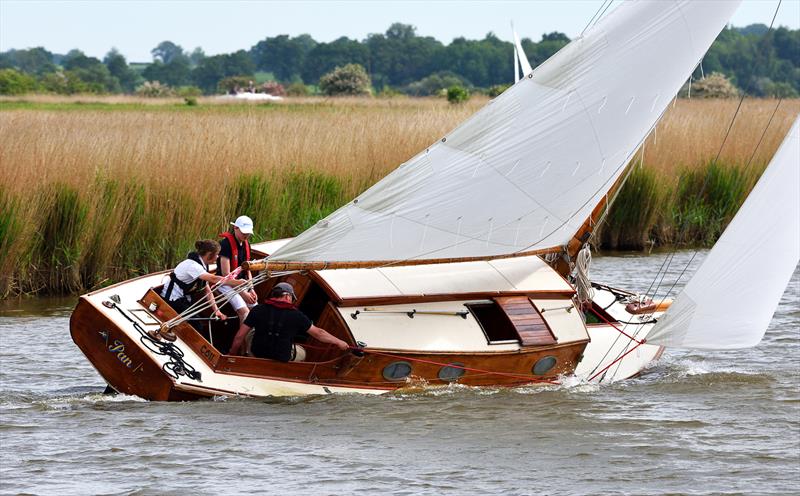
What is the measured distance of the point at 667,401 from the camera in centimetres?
1273

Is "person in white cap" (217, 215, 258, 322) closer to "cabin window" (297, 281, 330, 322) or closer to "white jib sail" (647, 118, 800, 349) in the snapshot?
"cabin window" (297, 281, 330, 322)

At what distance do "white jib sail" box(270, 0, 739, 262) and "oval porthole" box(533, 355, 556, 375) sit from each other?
A: 1.10 m

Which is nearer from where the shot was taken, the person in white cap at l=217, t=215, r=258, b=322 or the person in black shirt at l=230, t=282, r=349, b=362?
the person in black shirt at l=230, t=282, r=349, b=362

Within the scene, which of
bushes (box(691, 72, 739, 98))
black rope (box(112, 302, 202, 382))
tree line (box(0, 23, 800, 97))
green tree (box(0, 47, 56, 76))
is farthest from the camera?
green tree (box(0, 47, 56, 76))

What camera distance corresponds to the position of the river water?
9.90 meters

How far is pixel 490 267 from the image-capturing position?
13547 millimetres

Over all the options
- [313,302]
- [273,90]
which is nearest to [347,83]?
[273,90]

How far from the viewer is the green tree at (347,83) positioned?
67.6m

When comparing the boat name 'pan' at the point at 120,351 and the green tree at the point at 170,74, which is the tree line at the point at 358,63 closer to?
the green tree at the point at 170,74

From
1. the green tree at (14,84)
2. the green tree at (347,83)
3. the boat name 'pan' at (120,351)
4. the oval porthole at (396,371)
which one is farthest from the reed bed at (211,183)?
the green tree at (347,83)

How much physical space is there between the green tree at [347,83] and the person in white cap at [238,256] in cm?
5400

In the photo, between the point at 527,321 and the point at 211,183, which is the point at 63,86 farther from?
the point at 527,321

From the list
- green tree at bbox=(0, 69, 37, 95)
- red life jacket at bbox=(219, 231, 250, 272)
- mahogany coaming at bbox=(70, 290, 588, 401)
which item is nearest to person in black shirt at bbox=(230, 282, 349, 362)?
mahogany coaming at bbox=(70, 290, 588, 401)

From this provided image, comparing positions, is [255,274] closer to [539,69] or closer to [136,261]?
[539,69]
